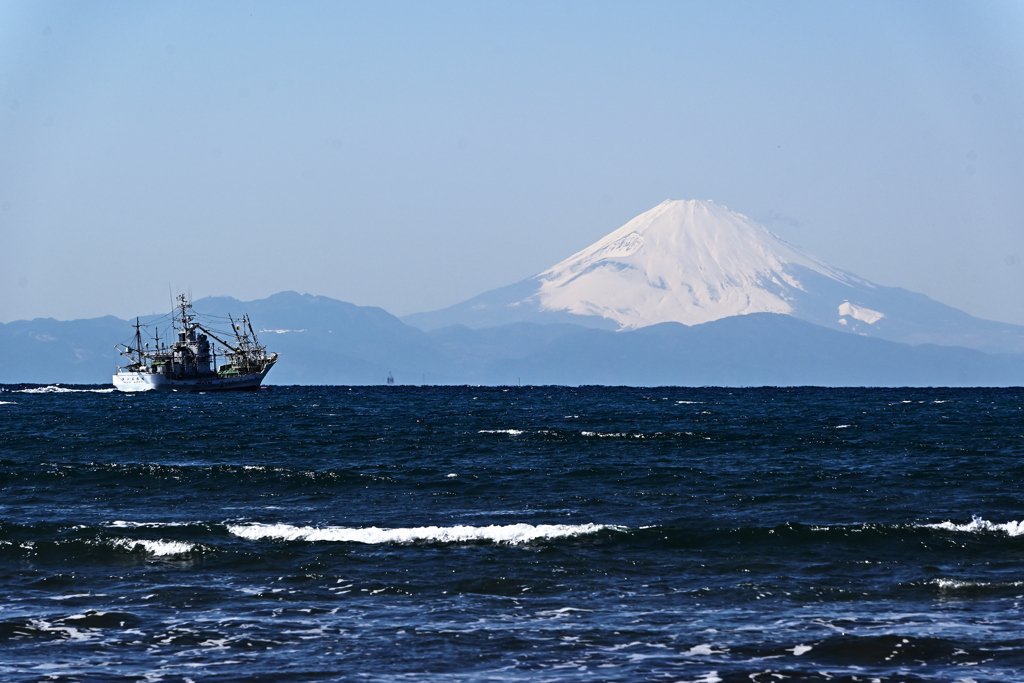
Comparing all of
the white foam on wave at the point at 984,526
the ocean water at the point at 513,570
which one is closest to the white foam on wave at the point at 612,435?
the ocean water at the point at 513,570

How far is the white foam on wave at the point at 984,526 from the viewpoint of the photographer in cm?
3067

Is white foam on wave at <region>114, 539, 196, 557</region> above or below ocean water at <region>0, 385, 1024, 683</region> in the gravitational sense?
above

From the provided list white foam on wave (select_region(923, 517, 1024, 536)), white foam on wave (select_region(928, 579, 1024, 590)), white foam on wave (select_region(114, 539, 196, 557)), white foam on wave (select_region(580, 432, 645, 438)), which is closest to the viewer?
white foam on wave (select_region(928, 579, 1024, 590))

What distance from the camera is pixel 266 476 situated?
46.6 metres

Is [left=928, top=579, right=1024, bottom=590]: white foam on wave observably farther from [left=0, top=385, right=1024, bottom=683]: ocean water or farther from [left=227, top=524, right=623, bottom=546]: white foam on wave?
[left=227, top=524, right=623, bottom=546]: white foam on wave

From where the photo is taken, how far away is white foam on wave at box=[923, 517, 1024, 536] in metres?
30.7

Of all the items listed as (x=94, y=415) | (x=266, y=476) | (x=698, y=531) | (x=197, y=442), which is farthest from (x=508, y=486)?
(x=94, y=415)

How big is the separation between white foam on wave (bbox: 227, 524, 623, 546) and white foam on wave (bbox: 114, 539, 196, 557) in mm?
1877

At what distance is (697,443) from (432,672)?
49.5 m

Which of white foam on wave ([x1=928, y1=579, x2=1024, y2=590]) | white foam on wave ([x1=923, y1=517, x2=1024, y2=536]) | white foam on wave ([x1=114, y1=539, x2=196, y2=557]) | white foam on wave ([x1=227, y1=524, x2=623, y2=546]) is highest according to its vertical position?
white foam on wave ([x1=114, y1=539, x2=196, y2=557])

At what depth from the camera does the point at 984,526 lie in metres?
31.4

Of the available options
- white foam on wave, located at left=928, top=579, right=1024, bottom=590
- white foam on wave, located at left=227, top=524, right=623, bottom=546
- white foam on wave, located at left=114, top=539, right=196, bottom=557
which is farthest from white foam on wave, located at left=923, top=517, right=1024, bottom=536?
white foam on wave, located at left=114, top=539, right=196, bottom=557

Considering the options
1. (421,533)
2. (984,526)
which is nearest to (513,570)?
(421,533)

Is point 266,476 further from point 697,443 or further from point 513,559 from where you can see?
point 697,443
